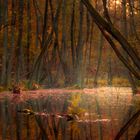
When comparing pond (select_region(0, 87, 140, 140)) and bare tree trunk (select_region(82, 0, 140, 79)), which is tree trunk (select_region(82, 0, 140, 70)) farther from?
pond (select_region(0, 87, 140, 140))

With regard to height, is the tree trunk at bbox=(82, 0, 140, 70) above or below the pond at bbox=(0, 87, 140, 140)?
above

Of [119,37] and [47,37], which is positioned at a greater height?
[47,37]

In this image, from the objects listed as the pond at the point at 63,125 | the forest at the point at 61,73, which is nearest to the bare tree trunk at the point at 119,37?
the forest at the point at 61,73

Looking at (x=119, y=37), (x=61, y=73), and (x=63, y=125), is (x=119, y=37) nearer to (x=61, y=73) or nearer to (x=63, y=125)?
(x=63, y=125)

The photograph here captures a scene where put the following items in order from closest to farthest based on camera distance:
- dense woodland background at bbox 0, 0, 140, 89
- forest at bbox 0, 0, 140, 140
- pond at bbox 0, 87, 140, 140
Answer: pond at bbox 0, 87, 140, 140
forest at bbox 0, 0, 140, 140
dense woodland background at bbox 0, 0, 140, 89

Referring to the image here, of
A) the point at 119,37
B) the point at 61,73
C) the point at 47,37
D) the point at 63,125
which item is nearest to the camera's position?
the point at 119,37

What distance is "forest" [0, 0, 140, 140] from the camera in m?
11.9

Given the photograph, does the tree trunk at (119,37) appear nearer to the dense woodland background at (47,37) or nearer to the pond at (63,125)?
the pond at (63,125)

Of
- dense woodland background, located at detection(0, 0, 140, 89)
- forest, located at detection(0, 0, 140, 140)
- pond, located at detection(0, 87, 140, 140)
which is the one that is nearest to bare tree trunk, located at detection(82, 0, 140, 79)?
forest, located at detection(0, 0, 140, 140)

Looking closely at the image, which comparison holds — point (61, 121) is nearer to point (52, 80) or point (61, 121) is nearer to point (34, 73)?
point (34, 73)

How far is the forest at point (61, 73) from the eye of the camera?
1185cm

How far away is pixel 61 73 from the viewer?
44.8m

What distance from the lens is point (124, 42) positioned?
38.3 ft

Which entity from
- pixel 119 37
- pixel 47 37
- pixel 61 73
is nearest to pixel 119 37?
pixel 119 37
